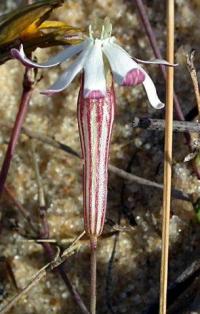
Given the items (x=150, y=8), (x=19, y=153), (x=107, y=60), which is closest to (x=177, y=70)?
(x=150, y=8)

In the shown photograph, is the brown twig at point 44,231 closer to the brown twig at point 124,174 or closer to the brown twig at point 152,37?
the brown twig at point 124,174

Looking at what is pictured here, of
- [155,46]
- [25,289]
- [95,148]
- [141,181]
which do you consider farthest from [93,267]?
[155,46]

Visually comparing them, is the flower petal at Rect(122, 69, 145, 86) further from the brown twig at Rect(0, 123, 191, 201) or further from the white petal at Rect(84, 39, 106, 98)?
the brown twig at Rect(0, 123, 191, 201)

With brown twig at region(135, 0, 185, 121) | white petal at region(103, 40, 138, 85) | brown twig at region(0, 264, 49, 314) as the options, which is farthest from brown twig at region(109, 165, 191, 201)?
white petal at region(103, 40, 138, 85)

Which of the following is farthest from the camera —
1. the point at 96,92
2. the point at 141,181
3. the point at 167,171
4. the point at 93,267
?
the point at 141,181

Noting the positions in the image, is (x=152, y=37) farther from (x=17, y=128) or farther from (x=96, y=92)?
(x=96, y=92)

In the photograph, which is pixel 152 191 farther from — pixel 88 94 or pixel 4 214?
pixel 88 94
